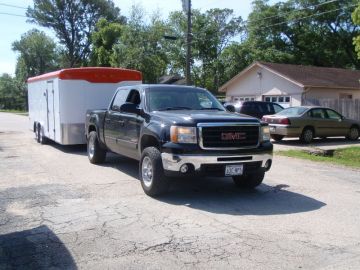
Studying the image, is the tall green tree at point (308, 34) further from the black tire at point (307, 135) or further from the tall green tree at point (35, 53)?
the tall green tree at point (35, 53)

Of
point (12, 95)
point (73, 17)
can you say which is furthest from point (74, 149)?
point (12, 95)

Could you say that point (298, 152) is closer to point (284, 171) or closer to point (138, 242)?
point (284, 171)

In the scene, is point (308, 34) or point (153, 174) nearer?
point (153, 174)

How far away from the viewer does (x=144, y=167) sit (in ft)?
26.5

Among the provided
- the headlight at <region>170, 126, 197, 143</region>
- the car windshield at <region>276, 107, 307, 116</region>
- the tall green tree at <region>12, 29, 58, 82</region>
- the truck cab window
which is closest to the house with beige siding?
the car windshield at <region>276, 107, 307, 116</region>

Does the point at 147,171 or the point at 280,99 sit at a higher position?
the point at 280,99

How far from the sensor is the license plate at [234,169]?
7434 millimetres

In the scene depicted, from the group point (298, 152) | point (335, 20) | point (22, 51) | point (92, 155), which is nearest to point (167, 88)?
point (92, 155)

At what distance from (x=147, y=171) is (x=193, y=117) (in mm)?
1304

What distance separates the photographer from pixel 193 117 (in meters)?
7.57

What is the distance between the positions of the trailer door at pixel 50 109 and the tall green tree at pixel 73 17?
2190 inches

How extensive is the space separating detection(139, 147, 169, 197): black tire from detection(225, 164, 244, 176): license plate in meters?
1.03

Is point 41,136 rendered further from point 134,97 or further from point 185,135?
point 185,135

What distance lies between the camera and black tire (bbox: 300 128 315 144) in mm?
18109
